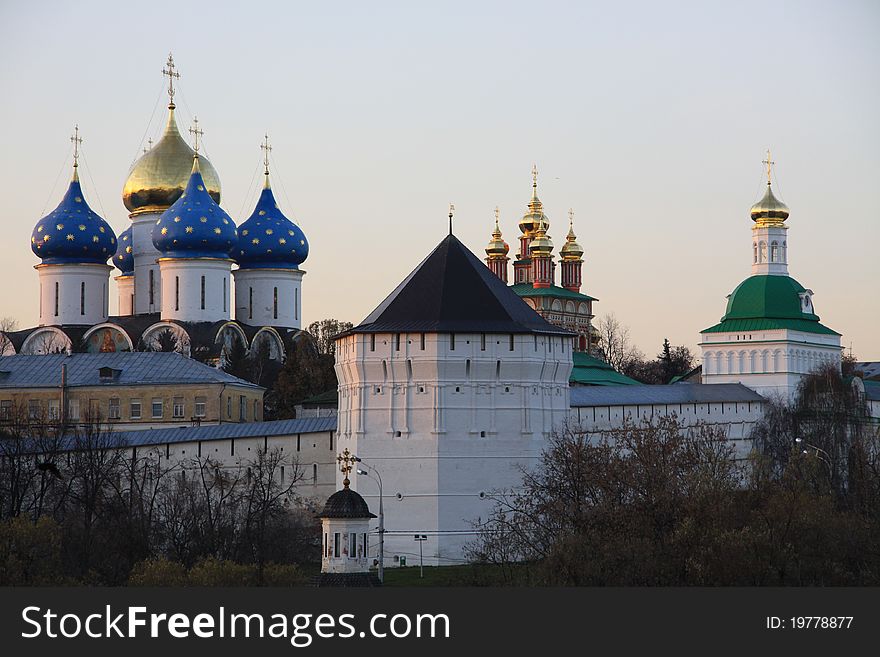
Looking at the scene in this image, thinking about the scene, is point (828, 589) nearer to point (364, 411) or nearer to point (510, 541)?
point (510, 541)

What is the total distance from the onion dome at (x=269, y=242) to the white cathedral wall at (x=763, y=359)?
1111 cm

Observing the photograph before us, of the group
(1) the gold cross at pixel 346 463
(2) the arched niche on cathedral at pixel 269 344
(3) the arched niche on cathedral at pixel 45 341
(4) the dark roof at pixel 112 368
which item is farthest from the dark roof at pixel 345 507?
(3) the arched niche on cathedral at pixel 45 341

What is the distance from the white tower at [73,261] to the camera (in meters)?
64.4

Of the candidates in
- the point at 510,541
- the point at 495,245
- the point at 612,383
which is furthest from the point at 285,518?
the point at 495,245

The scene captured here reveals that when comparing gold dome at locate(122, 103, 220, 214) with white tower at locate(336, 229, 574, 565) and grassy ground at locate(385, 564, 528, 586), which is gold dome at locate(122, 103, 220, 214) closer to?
white tower at locate(336, 229, 574, 565)

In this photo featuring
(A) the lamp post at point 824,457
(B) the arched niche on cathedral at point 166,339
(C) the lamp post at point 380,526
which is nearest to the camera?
(C) the lamp post at point 380,526

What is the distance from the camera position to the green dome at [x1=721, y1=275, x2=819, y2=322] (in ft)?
223

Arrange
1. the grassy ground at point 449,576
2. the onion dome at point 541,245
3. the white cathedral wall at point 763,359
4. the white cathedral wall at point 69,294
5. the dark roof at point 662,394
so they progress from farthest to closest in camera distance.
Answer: the onion dome at point 541,245
the white cathedral wall at point 763,359
the white cathedral wall at point 69,294
the dark roof at point 662,394
the grassy ground at point 449,576

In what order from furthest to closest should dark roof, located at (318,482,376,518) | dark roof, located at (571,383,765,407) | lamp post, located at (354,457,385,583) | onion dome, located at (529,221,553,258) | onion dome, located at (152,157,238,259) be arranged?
onion dome, located at (529,221,553,258) → onion dome, located at (152,157,238,259) → dark roof, located at (571,383,765,407) → lamp post, located at (354,457,385,583) → dark roof, located at (318,482,376,518)

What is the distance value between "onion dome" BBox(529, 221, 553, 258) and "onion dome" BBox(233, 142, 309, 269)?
55.4 feet

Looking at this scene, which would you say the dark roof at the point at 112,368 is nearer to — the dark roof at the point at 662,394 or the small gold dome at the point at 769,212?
the dark roof at the point at 662,394

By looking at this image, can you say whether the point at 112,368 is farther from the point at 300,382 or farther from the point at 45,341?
the point at 45,341

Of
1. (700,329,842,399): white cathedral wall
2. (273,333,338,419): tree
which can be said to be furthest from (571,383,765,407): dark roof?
(273,333,338,419): tree

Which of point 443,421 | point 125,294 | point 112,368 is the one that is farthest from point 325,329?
point 443,421
